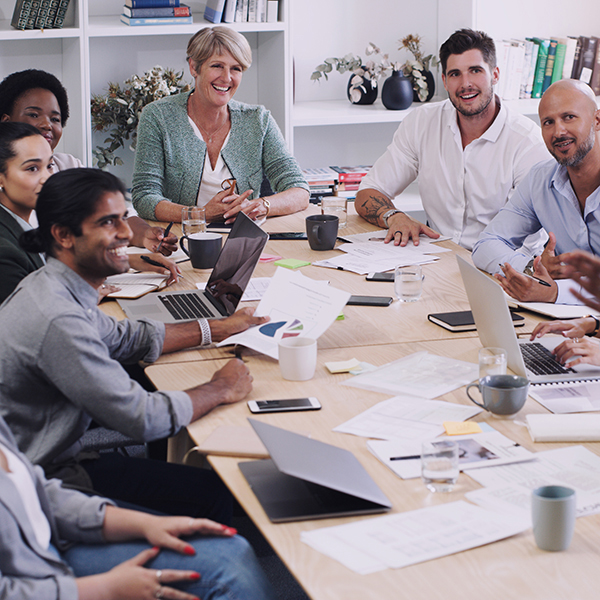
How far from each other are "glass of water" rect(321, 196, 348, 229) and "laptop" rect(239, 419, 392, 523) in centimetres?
167

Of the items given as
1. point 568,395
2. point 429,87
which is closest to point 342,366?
point 568,395

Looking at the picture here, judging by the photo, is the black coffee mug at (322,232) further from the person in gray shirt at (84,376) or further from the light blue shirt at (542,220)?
the person in gray shirt at (84,376)

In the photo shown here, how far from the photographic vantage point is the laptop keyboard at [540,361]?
159 cm

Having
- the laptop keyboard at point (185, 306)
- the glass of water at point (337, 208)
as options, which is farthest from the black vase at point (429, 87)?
the laptop keyboard at point (185, 306)

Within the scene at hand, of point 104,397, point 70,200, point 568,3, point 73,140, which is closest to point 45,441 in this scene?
point 104,397

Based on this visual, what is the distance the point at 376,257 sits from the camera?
245 cm

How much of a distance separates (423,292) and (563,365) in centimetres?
60

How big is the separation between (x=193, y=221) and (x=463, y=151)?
3.79 ft

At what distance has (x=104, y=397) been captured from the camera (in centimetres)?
134

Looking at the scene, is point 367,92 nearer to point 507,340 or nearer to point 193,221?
point 193,221

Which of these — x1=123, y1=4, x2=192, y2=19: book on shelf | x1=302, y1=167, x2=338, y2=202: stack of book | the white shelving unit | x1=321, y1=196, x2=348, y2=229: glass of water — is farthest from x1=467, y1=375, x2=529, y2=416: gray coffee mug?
x1=123, y1=4, x2=192, y2=19: book on shelf

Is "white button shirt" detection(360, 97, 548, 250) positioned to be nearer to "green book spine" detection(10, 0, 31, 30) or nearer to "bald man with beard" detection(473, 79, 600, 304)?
"bald man with beard" detection(473, 79, 600, 304)

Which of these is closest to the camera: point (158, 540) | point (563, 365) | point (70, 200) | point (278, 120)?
point (158, 540)

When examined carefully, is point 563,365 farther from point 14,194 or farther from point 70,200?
point 14,194
